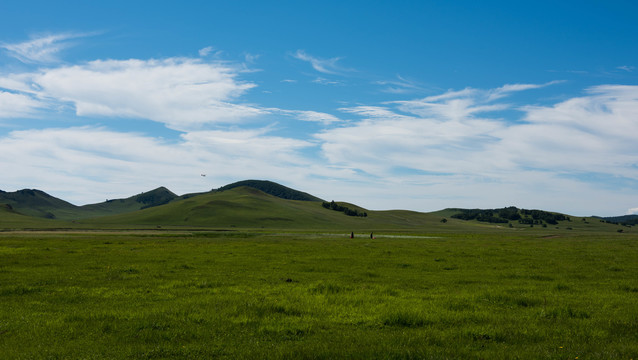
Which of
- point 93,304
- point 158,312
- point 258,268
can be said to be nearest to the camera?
point 158,312

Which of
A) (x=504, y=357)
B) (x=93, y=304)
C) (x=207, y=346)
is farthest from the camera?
(x=93, y=304)

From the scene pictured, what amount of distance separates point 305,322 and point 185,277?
46.1 ft

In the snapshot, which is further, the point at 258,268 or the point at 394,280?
the point at 258,268

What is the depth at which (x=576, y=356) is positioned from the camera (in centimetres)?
1088

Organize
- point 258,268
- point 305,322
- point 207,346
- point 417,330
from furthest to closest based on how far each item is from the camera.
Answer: point 258,268 < point 305,322 < point 417,330 < point 207,346

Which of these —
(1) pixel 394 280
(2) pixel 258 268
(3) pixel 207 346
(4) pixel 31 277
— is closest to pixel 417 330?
(3) pixel 207 346

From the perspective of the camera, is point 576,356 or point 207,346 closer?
point 576,356

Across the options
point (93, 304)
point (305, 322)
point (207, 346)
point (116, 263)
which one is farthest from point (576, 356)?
point (116, 263)

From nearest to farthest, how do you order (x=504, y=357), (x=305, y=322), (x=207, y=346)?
1. (x=504, y=357)
2. (x=207, y=346)
3. (x=305, y=322)

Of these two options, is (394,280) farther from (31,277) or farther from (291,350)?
(31,277)

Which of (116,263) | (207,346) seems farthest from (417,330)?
(116,263)

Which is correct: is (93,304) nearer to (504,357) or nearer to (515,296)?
(504,357)

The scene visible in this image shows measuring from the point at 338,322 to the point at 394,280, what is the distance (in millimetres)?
11405

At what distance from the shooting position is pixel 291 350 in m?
11.3
